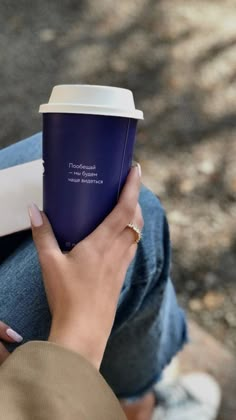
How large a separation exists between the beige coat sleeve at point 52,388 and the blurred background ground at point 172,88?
96cm

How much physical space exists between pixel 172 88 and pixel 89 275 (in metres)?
1.68

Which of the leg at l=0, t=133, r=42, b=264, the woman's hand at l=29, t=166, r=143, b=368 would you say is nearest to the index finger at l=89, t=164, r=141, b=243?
the woman's hand at l=29, t=166, r=143, b=368

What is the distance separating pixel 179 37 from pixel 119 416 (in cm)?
216

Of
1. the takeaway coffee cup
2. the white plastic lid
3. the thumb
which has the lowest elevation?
the thumb

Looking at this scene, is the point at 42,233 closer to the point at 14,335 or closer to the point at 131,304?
the point at 14,335

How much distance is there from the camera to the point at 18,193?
101 centimetres

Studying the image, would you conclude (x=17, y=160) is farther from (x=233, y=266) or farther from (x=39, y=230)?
(x=233, y=266)

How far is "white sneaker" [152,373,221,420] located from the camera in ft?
4.89

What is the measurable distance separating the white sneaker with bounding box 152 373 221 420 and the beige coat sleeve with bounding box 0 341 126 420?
836 millimetres

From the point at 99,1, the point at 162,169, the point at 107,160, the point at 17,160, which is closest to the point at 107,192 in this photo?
the point at 107,160

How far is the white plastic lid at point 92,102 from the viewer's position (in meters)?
0.77

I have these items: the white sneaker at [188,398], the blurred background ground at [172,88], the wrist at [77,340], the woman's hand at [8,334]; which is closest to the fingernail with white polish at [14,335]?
the woman's hand at [8,334]

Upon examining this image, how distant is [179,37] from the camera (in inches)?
102

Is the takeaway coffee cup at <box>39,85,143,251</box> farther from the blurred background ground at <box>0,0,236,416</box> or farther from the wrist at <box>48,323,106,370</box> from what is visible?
the blurred background ground at <box>0,0,236,416</box>
